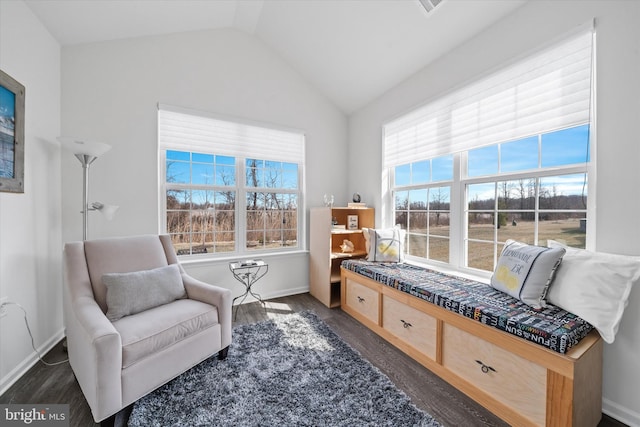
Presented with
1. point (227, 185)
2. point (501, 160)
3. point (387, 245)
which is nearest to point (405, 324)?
point (387, 245)

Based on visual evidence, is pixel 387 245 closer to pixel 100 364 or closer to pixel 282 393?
pixel 282 393

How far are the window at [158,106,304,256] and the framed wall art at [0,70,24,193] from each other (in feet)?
3.41

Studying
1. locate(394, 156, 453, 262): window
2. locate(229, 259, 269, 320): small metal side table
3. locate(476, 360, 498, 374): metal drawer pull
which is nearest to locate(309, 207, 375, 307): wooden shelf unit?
locate(394, 156, 453, 262): window

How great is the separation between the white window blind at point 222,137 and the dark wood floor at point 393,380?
2077 millimetres

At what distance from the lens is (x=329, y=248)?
3.05 metres

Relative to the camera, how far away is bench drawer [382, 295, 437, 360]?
1.91 metres

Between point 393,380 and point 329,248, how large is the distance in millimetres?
1519

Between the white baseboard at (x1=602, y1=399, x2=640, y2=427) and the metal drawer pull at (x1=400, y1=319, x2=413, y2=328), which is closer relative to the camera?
the white baseboard at (x1=602, y1=399, x2=640, y2=427)

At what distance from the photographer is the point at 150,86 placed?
2646 millimetres

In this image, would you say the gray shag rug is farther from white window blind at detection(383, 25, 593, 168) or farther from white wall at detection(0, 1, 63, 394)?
white window blind at detection(383, 25, 593, 168)

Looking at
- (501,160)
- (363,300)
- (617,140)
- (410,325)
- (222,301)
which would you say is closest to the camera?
(617,140)

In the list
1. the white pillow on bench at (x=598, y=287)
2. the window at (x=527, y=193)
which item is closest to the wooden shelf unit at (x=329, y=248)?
the window at (x=527, y=193)

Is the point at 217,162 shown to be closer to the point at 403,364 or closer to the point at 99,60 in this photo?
the point at 99,60

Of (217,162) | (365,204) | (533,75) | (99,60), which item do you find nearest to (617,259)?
(533,75)
